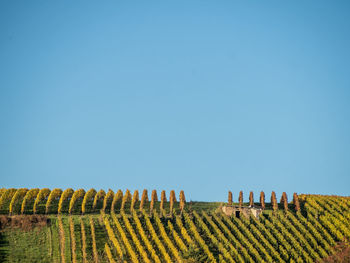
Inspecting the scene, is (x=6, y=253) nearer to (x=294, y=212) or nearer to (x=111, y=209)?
(x=111, y=209)

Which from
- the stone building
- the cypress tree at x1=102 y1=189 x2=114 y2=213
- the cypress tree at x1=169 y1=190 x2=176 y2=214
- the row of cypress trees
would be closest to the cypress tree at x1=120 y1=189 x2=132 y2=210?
the cypress tree at x1=102 y1=189 x2=114 y2=213

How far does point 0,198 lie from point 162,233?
946 inches

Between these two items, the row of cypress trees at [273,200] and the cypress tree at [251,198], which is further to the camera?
the cypress tree at [251,198]

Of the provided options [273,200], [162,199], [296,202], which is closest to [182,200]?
[162,199]

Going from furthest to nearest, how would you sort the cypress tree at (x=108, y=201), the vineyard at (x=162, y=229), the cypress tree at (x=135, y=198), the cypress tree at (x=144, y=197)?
the cypress tree at (x=144, y=197) < the cypress tree at (x=108, y=201) < the cypress tree at (x=135, y=198) < the vineyard at (x=162, y=229)

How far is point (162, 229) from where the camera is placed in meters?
67.0

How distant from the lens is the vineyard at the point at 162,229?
62594 mm

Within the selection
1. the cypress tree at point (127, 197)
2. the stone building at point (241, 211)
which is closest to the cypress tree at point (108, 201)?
the cypress tree at point (127, 197)

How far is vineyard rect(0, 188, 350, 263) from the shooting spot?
6259cm

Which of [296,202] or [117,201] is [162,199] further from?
[296,202]

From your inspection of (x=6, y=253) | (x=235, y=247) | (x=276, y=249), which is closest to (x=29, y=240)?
(x=6, y=253)

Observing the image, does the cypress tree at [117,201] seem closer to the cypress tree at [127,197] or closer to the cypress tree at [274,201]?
the cypress tree at [127,197]

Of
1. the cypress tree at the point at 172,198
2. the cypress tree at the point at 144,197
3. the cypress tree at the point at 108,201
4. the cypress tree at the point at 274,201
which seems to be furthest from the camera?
the cypress tree at the point at 274,201

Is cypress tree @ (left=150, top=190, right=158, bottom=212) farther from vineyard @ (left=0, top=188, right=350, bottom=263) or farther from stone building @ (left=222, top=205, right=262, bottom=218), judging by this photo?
stone building @ (left=222, top=205, right=262, bottom=218)
